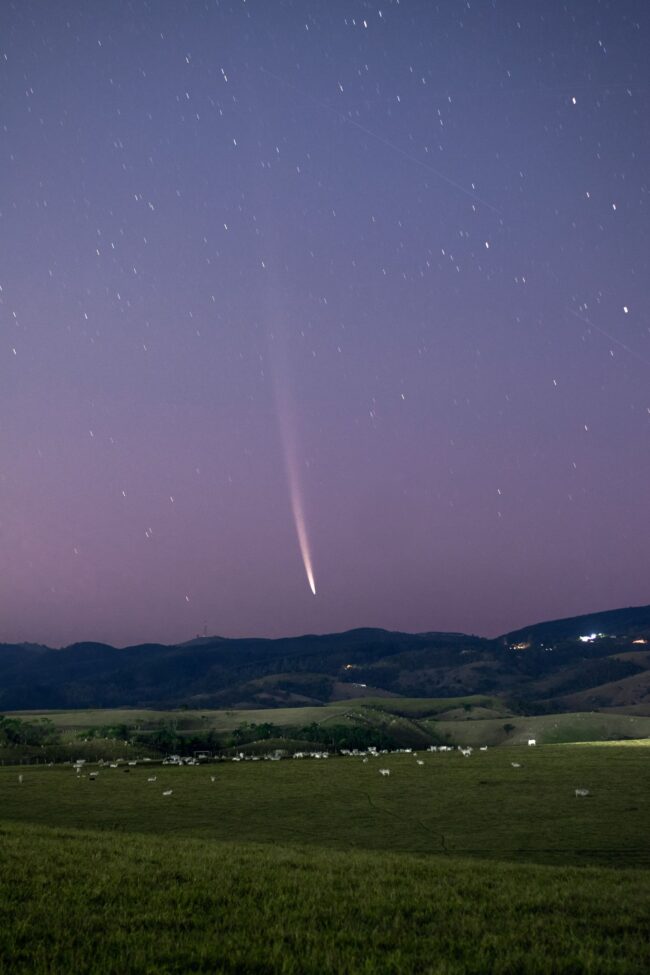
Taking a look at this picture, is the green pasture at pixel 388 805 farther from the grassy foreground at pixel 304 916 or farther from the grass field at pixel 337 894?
the grassy foreground at pixel 304 916

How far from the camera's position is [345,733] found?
179 metres

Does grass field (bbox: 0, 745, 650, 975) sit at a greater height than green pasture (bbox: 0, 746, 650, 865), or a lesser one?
greater

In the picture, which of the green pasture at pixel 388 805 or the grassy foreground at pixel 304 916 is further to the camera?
the green pasture at pixel 388 805

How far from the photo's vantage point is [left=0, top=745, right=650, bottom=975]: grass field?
38.9ft

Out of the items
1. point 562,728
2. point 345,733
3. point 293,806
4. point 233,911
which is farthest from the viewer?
point 562,728

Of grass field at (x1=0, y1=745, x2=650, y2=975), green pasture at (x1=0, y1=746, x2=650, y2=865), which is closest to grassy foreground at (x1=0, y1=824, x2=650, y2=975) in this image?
grass field at (x1=0, y1=745, x2=650, y2=975)

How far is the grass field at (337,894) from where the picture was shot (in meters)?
11.9

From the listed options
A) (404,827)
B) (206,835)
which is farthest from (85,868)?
(404,827)

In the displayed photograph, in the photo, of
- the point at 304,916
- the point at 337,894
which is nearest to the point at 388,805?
the point at 337,894

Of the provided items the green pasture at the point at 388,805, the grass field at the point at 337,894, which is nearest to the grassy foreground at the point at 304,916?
the grass field at the point at 337,894

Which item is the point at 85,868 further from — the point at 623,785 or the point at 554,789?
the point at 623,785

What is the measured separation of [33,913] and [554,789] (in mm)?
46821

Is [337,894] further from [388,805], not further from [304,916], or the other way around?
[388,805]

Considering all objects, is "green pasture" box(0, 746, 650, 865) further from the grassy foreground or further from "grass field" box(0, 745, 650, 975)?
the grassy foreground
